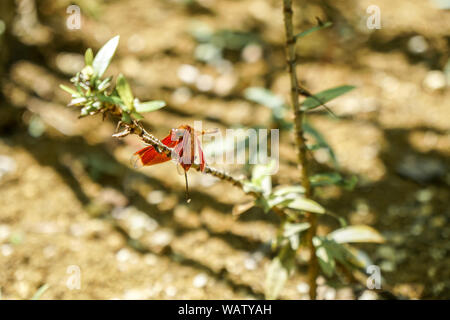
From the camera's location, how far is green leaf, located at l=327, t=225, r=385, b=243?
1479 millimetres

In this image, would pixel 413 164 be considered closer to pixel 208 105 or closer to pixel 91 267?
pixel 208 105

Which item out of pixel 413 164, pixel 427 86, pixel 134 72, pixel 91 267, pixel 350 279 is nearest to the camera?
pixel 350 279

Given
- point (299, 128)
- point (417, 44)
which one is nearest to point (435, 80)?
point (417, 44)

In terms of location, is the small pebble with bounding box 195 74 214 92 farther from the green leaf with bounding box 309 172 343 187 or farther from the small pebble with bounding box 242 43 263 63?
the green leaf with bounding box 309 172 343 187

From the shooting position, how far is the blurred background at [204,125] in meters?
1.70

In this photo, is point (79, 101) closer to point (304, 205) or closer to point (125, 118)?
point (125, 118)

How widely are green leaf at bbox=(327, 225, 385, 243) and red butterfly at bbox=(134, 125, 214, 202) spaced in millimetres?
732

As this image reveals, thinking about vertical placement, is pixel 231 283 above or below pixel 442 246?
below

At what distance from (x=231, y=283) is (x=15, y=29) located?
88.3 inches

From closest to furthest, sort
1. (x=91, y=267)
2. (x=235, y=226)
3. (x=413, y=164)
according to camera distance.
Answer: (x=91, y=267) → (x=235, y=226) → (x=413, y=164)

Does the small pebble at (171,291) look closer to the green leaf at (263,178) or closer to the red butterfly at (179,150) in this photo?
the green leaf at (263,178)

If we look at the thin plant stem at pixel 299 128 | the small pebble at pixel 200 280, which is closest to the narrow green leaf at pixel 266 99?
the thin plant stem at pixel 299 128
